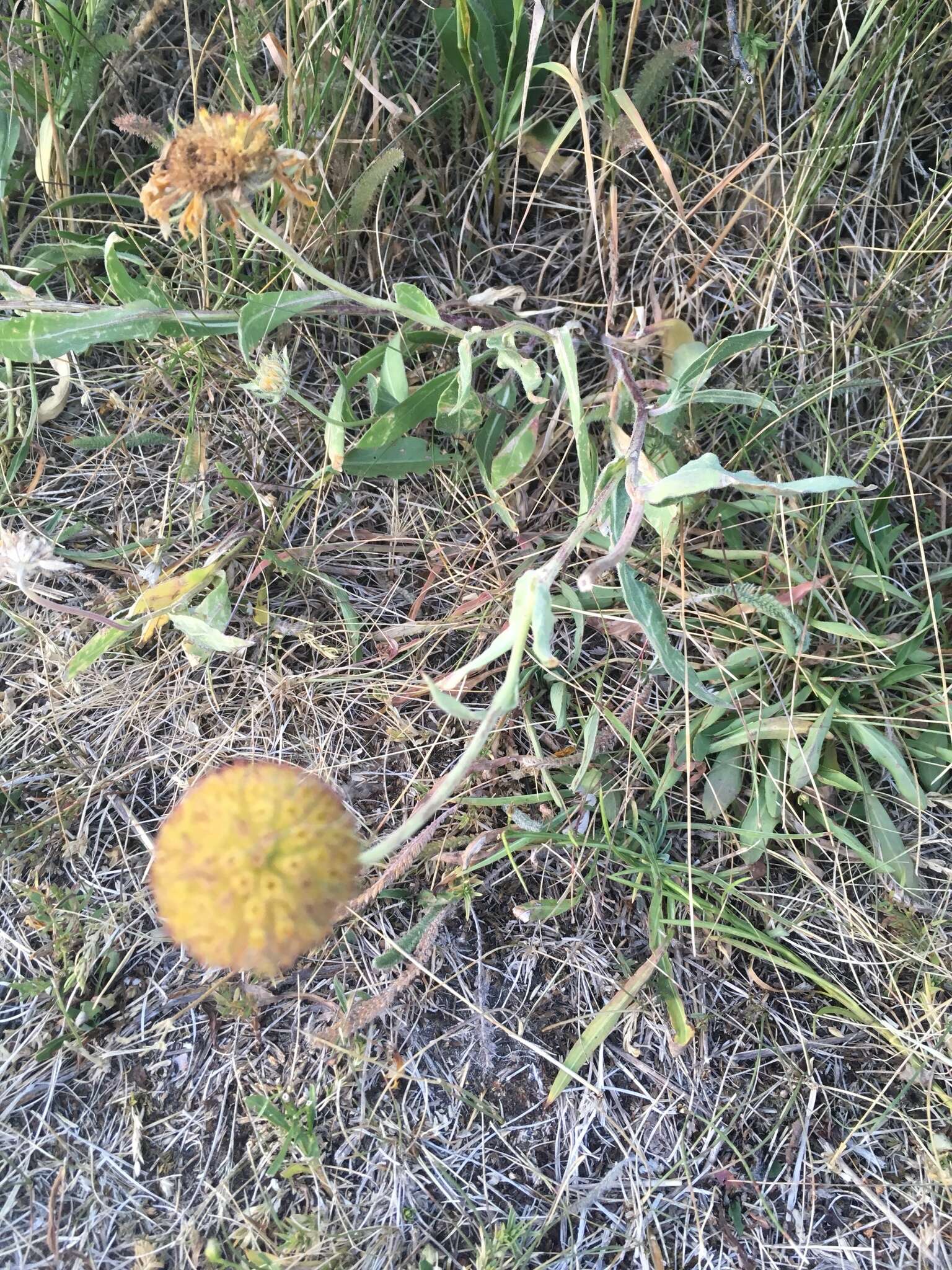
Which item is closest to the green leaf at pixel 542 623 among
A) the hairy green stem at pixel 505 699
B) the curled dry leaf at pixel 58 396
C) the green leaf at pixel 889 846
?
the hairy green stem at pixel 505 699

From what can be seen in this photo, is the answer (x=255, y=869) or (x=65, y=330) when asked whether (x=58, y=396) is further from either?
(x=255, y=869)

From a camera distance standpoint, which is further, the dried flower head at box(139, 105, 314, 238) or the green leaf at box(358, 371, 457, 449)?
the green leaf at box(358, 371, 457, 449)

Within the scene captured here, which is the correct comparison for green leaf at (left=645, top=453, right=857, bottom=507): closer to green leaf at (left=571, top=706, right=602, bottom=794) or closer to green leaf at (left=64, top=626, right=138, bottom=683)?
green leaf at (left=571, top=706, right=602, bottom=794)

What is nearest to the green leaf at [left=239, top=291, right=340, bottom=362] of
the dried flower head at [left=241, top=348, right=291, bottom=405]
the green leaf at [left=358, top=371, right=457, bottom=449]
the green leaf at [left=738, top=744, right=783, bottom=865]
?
the dried flower head at [left=241, top=348, right=291, bottom=405]

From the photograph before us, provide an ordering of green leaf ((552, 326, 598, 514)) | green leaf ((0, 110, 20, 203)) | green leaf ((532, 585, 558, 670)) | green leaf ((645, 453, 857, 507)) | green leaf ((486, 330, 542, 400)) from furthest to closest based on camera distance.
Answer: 1. green leaf ((0, 110, 20, 203))
2. green leaf ((486, 330, 542, 400))
3. green leaf ((552, 326, 598, 514))
4. green leaf ((645, 453, 857, 507))
5. green leaf ((532, 585, 558, 670))

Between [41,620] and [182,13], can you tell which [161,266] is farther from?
[41,620]

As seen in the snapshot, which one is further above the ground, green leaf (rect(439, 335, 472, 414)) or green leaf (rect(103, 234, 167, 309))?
green leaf (rect(103, 234, 167, 309))

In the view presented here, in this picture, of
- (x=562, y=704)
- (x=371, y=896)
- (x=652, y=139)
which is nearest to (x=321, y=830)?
(x=371, y=896)
